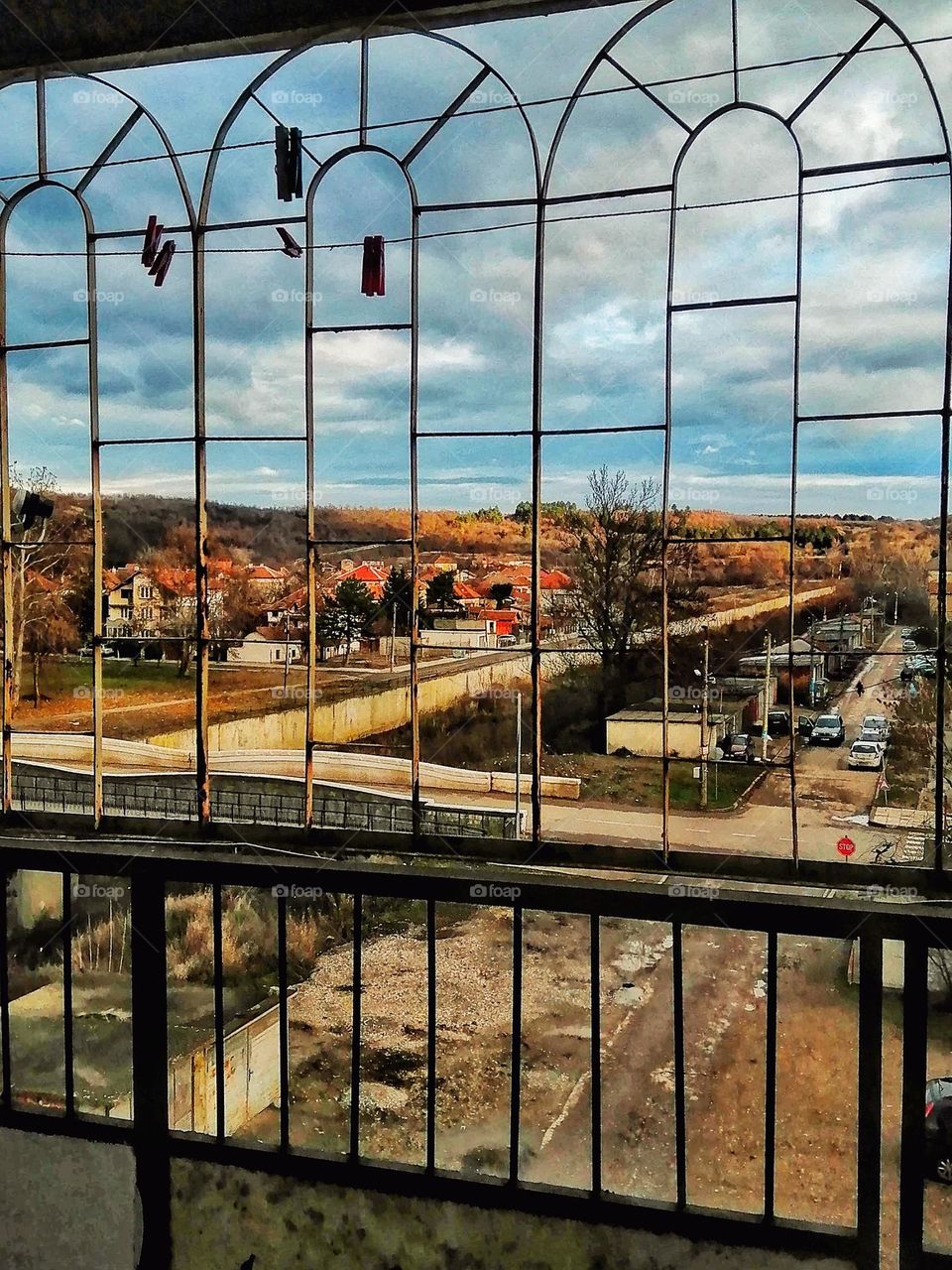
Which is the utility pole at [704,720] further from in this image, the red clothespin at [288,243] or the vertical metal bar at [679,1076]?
the red clothespin at [288,243]

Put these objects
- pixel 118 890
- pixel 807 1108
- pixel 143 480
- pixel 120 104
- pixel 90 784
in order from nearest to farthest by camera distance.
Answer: pixel 118 890 → pixel 120 104 → pixel 90 784 → pixel 143 480 → pixel 807 1108

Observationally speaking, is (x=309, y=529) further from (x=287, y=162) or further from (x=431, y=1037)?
(x=431, y=1037)

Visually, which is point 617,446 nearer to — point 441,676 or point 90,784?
point 441,676

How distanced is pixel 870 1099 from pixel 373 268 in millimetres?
2909

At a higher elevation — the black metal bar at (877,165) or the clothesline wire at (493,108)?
the clothesline wire at (493,108)

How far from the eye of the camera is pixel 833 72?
257 cm

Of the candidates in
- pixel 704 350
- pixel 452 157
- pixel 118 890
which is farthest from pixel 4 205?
pixel 118 890

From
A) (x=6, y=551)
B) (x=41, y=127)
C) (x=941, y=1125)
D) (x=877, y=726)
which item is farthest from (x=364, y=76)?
(x=941, y=1125)

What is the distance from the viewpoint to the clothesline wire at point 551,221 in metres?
2.55

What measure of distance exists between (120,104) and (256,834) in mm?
2653

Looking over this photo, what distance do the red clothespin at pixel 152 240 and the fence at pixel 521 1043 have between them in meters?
2.50

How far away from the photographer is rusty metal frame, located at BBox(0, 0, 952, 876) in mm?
2564

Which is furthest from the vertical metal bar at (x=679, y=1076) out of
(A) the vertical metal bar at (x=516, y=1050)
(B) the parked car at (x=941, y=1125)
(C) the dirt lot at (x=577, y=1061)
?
(C) the dirt lot at (x=577, y=1061)

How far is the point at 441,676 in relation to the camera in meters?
3.29
